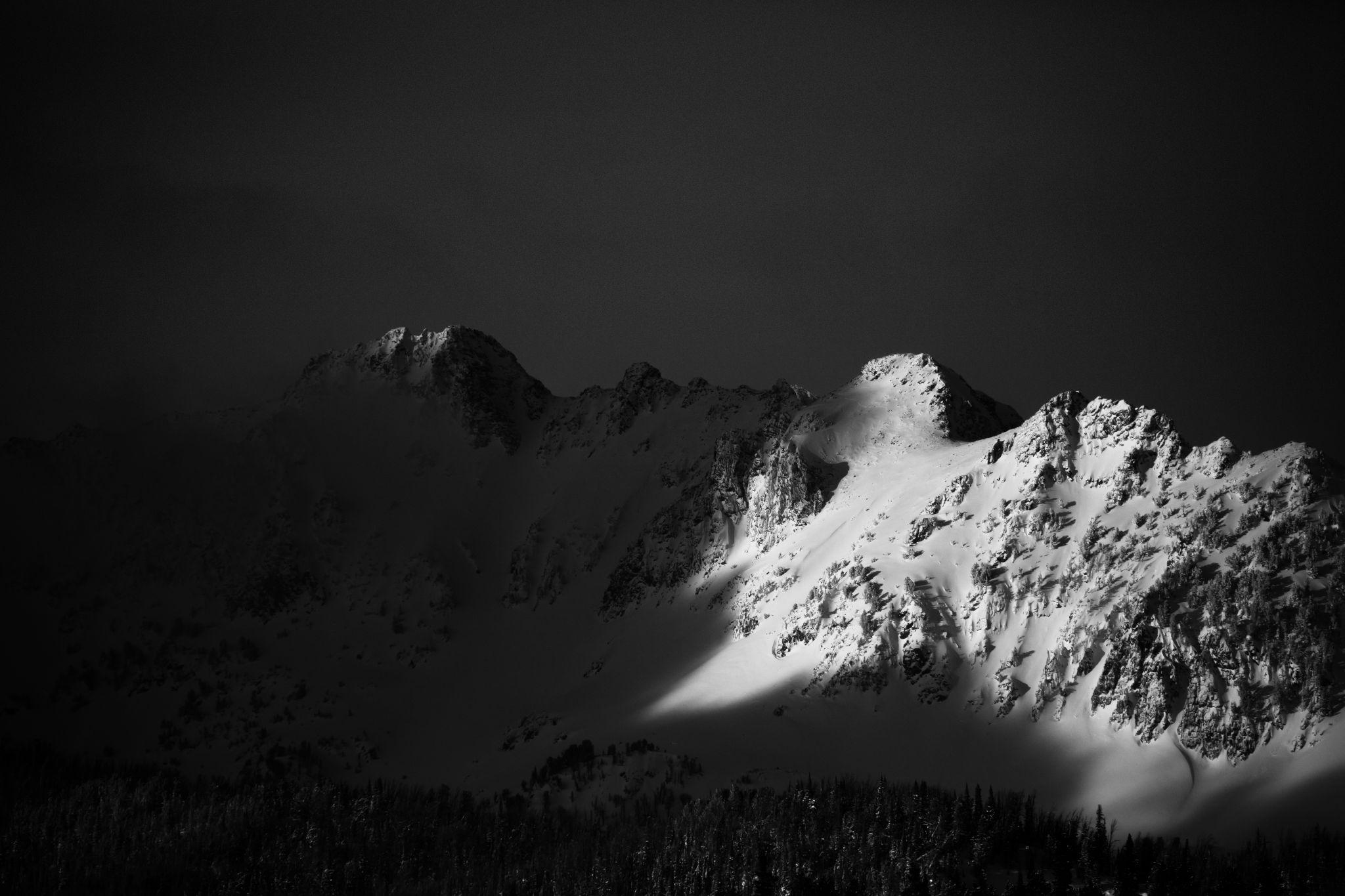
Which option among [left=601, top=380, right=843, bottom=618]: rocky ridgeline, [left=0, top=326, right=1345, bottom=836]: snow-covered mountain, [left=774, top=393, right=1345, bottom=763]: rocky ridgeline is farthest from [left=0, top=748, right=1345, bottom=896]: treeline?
[left=601, top=380, right=843, bottom=618]: rocky ridgeline

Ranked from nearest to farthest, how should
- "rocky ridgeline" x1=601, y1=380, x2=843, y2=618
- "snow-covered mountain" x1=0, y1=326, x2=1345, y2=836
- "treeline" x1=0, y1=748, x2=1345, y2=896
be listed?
"treeline" x1=0, y1=748, x2=1345, y2=896 < "snow-covered mountain" x1=0, y1=326, x2=1345, y2=836 < "rocky ridgeline" x1=601, y1=380, x2=843, y2=618

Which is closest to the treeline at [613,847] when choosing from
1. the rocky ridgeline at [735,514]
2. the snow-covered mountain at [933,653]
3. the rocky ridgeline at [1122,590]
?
the snow-covered mountain at [933,653]

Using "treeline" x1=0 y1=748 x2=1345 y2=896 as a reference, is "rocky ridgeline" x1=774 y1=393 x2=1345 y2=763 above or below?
above

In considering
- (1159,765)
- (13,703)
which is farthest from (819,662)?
(13,703)

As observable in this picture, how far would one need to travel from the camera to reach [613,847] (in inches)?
4729

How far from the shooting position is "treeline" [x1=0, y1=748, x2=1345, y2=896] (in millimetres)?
104812

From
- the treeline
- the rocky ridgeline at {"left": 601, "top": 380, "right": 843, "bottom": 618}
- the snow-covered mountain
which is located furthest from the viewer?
the rocky ridgeline at {"left": 601, "top": 380, "right": 843, "bottom": 618}

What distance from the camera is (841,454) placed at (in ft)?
630

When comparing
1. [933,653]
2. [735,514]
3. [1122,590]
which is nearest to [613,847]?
[933,653]

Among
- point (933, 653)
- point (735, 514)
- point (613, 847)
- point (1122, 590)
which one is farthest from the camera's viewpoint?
point (735, 514)

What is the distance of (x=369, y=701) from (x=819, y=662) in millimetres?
A: 75491

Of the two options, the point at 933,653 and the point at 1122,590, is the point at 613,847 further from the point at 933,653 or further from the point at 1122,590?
the point at 1122,590

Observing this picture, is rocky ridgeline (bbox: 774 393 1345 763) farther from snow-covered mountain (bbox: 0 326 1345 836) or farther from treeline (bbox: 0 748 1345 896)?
treeline (bbox: 0 748 1345 896)

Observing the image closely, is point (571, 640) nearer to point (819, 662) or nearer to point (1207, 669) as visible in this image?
point (819, 662)
